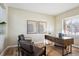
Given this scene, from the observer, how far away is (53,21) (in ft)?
11.2

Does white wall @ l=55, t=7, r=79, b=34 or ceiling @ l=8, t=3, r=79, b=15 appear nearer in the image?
ceiling @ l=8, t=3, r=79, b=15

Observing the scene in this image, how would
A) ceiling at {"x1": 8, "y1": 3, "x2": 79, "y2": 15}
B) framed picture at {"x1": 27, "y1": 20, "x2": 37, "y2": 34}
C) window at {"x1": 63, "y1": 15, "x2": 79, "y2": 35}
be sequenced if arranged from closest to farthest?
ceiling at {"x1": 8, "y1": 3, "x2": 79, "y2": 15} → framed picture at {"x1": 27, "y1": 20, "x2": 37, "y2": 34} → window at {"x1": 63, "y1": 15, "x2": 79, "y2": 35}

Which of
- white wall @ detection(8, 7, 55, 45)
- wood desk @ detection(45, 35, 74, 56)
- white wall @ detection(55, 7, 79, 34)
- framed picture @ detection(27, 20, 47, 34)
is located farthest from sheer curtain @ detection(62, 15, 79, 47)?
framed picture @ detection(27, 20, 47, 34)

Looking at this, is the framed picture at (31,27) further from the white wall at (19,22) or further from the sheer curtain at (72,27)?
the sheer curtain at (72,27)

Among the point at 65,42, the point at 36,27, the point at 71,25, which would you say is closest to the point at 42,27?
the point at 36,27

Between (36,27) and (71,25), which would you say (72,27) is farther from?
(36,27)

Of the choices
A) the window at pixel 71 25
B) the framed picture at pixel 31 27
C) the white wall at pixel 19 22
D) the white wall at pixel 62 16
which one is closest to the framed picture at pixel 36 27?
the framed picture at pixel 31 27

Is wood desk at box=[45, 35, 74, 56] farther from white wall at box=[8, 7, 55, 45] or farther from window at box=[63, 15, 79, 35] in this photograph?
white wall at box=[8, 7, 55, 45]

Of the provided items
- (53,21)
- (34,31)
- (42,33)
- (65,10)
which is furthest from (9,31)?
(65,10)

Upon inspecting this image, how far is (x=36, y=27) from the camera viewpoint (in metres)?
3.28

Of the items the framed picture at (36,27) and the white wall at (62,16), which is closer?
the framed picture at (36,27)

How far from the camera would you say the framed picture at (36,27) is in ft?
10.6

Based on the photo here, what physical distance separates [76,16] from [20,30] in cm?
236

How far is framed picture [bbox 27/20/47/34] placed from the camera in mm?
3227
